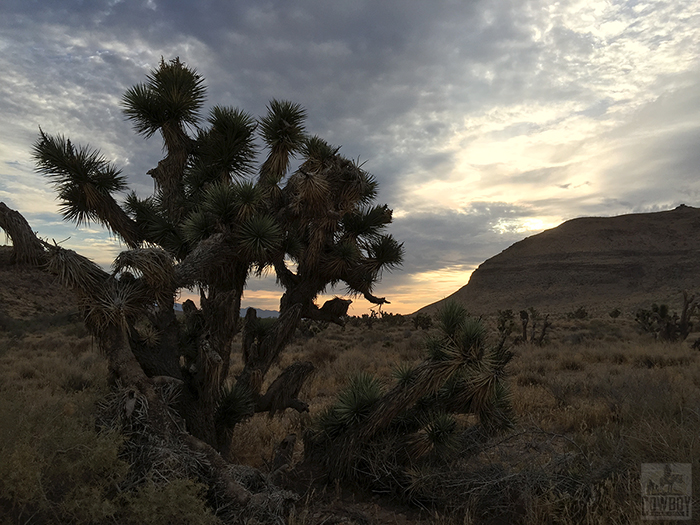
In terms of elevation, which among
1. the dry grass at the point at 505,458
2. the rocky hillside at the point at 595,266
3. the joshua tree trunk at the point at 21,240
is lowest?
the dry grass at the point at 505,458

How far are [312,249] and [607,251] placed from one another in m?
97.7

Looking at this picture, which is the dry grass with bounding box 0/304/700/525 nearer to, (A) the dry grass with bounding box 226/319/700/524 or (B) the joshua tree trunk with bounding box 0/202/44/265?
(A) the dry grass with bounding box 226/319/700/524

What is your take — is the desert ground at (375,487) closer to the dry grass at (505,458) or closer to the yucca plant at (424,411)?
the dry grass at (505,458)

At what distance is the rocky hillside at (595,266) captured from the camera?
247 ft

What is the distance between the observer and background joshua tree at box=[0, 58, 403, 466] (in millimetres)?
4766

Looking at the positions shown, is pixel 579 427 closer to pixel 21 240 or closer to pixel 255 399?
pixel 255 399

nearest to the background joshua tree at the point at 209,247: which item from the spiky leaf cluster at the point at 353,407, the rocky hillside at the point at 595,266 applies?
the spiky leaf cluster at the point at 353,407

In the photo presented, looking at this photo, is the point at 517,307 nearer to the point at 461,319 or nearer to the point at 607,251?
the point at 607,251

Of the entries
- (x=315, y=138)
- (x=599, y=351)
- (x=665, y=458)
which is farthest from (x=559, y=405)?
(x=599, y=351)

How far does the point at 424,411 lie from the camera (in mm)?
5438

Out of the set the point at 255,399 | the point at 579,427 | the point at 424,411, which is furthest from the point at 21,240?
the point at 579,427

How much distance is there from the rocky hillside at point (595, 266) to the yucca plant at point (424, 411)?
6530cm

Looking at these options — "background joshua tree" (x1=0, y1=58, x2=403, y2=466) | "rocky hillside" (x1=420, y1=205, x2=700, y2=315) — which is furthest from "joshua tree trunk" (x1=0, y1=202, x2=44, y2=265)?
"rocky hillside" (x1=420, y1=205, x2=700, y2=315)

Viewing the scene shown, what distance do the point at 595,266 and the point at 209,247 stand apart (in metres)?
92.4
